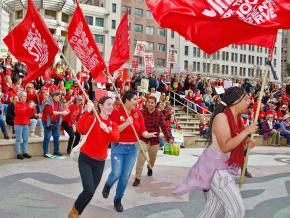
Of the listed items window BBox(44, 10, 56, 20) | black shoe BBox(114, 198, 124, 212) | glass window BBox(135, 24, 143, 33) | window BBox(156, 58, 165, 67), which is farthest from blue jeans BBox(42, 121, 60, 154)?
window BBox(156, 58, 165, 67)

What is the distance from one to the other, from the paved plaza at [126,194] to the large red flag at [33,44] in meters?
1.97

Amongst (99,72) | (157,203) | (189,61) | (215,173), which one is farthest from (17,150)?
(189,61)

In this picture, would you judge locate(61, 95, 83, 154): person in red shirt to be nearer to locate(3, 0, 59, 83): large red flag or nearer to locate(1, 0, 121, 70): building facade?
locate(3, 0, 59, 83): large red flag

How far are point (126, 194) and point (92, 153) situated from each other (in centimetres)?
245

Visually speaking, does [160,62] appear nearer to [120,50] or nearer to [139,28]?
[139,28]

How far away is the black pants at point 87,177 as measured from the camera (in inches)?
192

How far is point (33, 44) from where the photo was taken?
6520mm

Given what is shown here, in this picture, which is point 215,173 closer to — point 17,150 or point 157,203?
point 157,203

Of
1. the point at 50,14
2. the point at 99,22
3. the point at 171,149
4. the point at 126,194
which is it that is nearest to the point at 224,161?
the point at 126,194

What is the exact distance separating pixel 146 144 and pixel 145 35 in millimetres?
63507

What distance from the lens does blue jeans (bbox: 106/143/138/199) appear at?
6.25 meters

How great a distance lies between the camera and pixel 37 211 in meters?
5.93

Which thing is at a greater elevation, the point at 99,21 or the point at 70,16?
the point at 99,21

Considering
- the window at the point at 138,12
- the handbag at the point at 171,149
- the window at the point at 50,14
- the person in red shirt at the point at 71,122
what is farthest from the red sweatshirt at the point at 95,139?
the window at the point at 138,12
